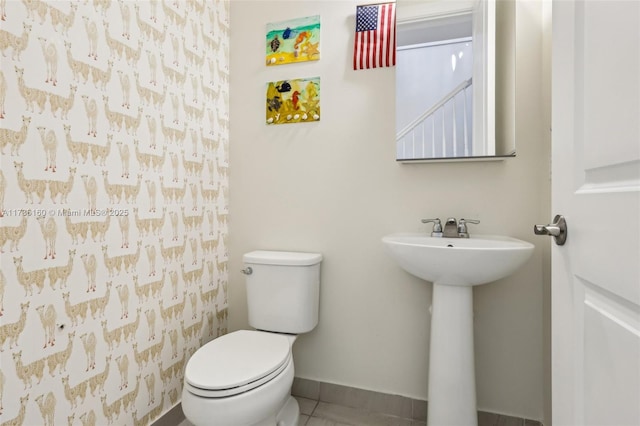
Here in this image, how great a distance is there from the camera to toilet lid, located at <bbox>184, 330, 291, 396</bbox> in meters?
1.17

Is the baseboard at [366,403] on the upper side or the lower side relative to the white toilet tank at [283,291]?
lower

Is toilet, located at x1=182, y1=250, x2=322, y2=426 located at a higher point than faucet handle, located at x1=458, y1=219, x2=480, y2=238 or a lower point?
lower

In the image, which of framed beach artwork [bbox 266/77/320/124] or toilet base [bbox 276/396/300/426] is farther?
framed beach artwork [bbox 266/77/320/124]

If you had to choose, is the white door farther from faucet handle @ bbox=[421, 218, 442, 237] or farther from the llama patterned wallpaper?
the llama patterned wallpaper

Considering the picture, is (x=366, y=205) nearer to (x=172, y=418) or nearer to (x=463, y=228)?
(x=463, y=228)

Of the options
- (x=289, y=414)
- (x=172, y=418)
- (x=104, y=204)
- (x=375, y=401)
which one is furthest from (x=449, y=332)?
(x=104, y=204)

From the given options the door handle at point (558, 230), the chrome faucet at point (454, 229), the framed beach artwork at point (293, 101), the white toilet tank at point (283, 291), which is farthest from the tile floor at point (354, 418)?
the framed beach artwork at point (293, 101)

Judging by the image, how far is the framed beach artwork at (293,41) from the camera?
1817 mm

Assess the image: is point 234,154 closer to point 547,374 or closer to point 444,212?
point 444,212

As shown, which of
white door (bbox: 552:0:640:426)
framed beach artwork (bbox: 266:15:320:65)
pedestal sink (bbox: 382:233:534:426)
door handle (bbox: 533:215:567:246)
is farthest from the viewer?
framed beach artwork (bbox: 266:15:320:65)

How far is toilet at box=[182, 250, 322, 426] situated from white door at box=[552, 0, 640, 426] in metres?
0.90

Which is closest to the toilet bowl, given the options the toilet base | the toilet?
the toilet

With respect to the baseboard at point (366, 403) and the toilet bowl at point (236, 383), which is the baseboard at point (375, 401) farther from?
the toilet bowl at point (236, 383)

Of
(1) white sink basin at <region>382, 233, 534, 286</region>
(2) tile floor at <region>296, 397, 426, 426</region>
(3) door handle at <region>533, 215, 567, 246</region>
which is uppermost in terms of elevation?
(3) door handle at <region>533, 215, 567, 246</region>
